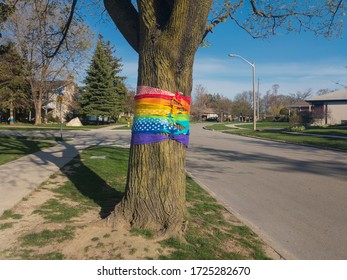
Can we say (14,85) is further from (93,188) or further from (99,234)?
(99,234)

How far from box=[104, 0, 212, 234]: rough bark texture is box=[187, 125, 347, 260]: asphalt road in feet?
5.02

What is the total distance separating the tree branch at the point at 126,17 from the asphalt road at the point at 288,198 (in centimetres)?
343

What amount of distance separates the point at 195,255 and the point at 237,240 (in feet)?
3.12

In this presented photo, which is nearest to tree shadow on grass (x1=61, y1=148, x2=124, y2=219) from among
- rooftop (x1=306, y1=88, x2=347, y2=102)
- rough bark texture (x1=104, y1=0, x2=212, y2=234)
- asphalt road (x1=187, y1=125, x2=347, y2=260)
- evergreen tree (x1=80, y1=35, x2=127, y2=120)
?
rough bark texture (x1=104, y1=0, x2=212, y2=234)

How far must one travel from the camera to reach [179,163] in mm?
4520

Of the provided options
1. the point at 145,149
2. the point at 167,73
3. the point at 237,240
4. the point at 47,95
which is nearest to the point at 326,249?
the point at 237,240

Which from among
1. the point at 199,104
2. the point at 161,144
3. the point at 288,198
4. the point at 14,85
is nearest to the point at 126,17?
the point at 161,144

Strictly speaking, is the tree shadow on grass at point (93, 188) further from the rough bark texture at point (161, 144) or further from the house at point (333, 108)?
the house at point (333, 108)

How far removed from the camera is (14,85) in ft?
145

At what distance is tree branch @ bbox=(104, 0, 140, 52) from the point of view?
4883 millimetres

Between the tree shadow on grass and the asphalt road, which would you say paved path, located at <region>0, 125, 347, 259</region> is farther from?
the tree shadow on grass

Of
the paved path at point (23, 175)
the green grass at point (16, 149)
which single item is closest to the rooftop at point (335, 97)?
the green grass at point (16, 149)

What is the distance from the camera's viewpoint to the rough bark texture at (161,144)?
170 inches

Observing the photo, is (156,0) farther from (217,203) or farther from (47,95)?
(47,95)
